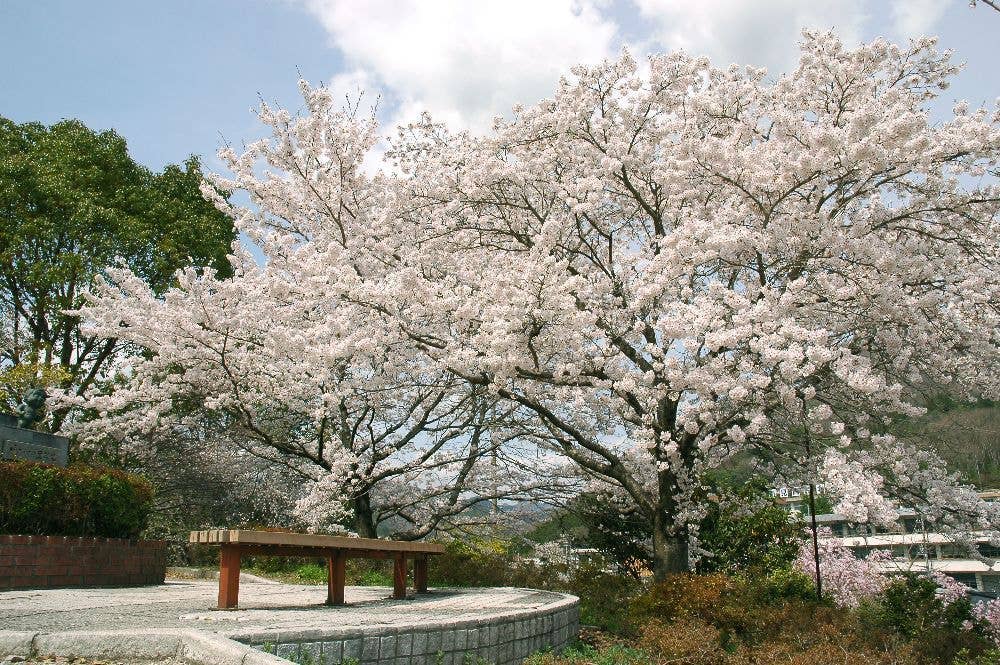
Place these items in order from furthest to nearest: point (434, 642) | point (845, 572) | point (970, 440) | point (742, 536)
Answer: point (970, 440) < point (742, 536) < point (845, 572) < point (434, 642)

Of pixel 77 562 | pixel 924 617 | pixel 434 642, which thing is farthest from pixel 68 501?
pixel 924 617

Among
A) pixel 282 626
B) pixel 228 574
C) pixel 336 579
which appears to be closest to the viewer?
pixel 282 626

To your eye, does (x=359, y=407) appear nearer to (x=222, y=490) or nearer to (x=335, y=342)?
(x=335, y=342)

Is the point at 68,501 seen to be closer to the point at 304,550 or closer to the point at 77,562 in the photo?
the point at 77,562

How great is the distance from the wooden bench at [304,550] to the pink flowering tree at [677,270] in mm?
2297

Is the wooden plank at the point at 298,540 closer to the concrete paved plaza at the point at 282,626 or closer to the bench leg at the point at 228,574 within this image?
the bench leg at the point at 228,574

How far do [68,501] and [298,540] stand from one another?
13.4 feet

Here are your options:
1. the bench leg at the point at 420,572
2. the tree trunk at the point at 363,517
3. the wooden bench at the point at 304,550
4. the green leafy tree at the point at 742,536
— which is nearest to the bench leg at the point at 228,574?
the wooden bench at the point at 304,550

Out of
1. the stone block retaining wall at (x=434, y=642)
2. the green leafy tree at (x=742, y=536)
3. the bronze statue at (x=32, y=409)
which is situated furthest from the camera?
the bronze statue at (x=32, y=409)

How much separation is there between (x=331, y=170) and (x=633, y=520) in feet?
22.4

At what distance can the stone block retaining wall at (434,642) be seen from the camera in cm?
439

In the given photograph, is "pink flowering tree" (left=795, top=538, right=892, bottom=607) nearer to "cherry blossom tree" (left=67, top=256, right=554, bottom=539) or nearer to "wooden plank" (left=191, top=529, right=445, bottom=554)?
"cherry blossom tree" (left=67, top=256, right=554, bottom=539)

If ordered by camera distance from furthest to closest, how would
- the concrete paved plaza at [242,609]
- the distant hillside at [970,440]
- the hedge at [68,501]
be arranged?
the distant hillside at [970,440] < the hedge at [68,501] < the concrete paved plaza at [242,609]

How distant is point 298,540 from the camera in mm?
6191
